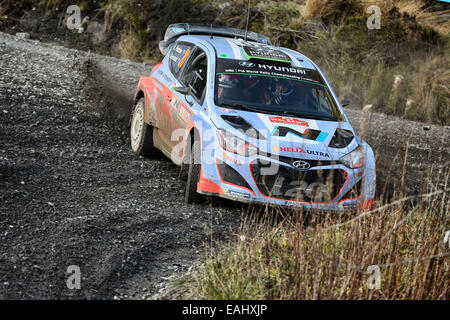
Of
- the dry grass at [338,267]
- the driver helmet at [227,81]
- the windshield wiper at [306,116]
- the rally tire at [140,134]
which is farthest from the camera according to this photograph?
the rally tire at [140,134]

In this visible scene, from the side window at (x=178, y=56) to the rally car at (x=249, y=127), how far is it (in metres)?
0.02

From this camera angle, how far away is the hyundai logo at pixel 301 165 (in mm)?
6527

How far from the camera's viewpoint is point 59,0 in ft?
73.5

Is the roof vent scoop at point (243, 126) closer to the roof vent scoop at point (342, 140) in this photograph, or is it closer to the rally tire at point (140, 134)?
the roof vent scoop at point (342, 140)

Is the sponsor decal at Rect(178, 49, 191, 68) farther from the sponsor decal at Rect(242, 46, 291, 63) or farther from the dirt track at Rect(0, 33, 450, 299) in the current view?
the dirt track at Rect(0, 33, 450, 299)

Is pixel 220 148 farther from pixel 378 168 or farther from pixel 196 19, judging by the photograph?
pixel 196 19

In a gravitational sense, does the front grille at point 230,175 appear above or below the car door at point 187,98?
below

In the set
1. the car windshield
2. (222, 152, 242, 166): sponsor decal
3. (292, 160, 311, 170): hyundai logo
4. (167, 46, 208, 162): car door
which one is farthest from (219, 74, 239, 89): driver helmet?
(292, 160, 311, 170): hyundai logo

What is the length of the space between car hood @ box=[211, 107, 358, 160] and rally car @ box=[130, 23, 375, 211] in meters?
0.01

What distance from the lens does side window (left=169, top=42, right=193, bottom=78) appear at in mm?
8641

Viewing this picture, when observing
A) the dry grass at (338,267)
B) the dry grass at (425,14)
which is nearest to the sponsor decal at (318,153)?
the dry grass at (338,267)

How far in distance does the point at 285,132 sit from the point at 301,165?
0.49 metres

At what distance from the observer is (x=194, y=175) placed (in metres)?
6.94
